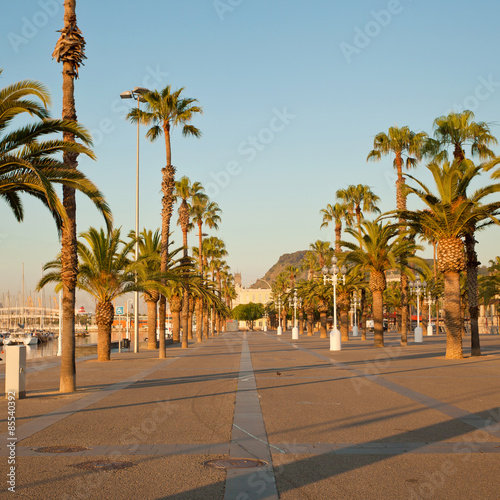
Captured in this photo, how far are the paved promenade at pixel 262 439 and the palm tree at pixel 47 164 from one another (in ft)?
7.05

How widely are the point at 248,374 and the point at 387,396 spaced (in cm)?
690

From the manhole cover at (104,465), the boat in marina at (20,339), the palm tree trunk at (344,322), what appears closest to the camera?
the manhole cover at (104,465)

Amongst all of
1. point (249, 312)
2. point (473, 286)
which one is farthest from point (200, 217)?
point (249, 312)

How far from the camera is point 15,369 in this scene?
13.7 m

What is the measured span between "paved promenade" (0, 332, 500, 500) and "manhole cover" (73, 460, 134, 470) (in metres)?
0.03

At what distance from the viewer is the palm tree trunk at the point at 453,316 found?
26.3m

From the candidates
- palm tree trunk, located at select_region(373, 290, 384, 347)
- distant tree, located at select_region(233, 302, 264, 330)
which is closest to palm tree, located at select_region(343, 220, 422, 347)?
palm tree trunk, located at select_region(373, 290, 384, 347)

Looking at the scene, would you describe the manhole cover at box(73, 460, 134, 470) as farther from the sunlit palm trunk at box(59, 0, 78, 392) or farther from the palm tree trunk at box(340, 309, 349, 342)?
the palm tree trunk at box(340, 309, 349, 342)

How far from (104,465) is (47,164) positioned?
9686 millimetres

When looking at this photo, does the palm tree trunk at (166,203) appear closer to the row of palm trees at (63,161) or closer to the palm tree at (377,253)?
the palm tree at (377,253)

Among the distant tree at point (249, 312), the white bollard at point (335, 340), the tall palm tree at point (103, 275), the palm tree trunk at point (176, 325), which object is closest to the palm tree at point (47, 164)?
the tall palm tree at point (103, 275)

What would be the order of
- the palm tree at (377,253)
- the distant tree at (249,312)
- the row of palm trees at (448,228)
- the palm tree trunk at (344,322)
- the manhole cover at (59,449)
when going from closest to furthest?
1. the manhole cover at (59,449)
2. the row of palm trees at (448,228)
3. the palm tree at (377,253)
4. the palm tree trunk at (344,322)
5. the distant tree at (249,312)

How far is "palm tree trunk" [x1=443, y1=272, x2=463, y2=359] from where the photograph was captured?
86.2 ft

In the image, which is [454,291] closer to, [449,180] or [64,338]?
[449,180]
